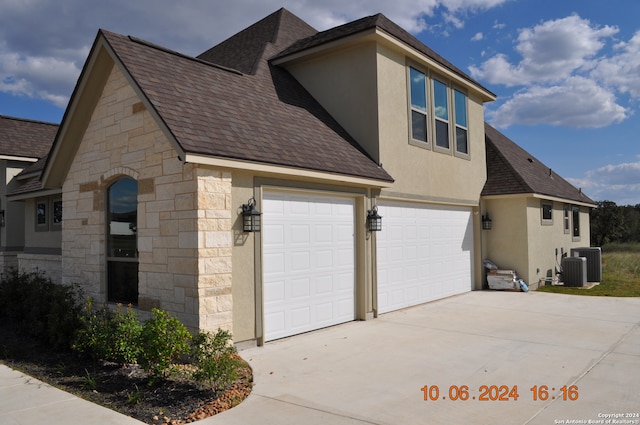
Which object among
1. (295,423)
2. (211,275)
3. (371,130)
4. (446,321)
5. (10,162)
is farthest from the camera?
(10,162)

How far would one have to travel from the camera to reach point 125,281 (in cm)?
840

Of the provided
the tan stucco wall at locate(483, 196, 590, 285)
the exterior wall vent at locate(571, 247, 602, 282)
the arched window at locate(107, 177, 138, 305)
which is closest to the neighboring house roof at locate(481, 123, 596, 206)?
the tan stucco wall at locate(483, 196, 590, 285)

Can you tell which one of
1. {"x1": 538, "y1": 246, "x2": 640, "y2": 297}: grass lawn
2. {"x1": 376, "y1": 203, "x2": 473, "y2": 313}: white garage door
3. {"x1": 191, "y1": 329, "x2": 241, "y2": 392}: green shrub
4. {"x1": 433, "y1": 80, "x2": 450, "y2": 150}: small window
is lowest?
{"x1": 538, "y1": 246, "x2": 640, "y2": 297}: grass lawn

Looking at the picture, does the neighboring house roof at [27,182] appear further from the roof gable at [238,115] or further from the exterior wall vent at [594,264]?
the exterior wall vent at [594,264]

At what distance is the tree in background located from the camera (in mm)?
41969

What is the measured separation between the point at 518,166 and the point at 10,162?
668 inches

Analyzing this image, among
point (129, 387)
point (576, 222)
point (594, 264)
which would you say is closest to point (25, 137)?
point (129, 387)

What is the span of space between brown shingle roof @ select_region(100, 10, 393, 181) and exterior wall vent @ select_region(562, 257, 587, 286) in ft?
28.5

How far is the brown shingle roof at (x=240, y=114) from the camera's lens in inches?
292

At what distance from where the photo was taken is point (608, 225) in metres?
42.2

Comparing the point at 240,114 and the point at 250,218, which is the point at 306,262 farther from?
the point at 240,114

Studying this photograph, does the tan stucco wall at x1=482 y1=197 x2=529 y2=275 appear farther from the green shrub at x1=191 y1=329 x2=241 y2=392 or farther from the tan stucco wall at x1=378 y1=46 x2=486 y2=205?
the green shrub at x1=191 y1=329 x2=241 y2=392

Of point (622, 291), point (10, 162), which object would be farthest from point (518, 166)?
point (10, 162)

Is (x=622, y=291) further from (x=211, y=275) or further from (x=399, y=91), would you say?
(x=211, y=275)
